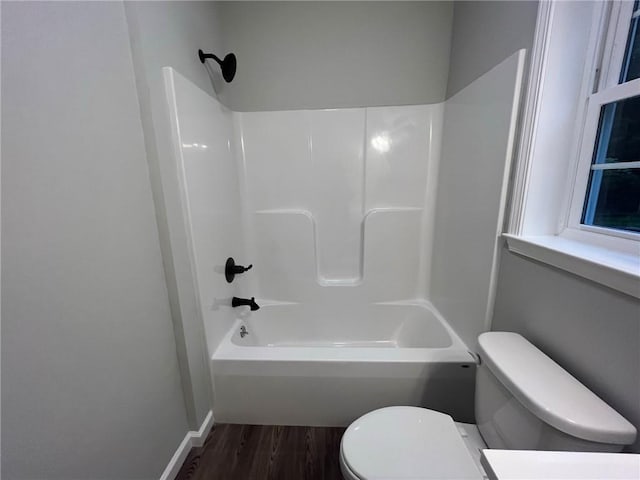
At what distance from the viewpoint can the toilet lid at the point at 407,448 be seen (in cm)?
73

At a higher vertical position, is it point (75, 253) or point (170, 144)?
point (170, 144)

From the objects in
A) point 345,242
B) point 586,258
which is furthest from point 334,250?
point 586,258

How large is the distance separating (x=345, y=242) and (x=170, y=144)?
49.2 inches

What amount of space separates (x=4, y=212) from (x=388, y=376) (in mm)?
1429

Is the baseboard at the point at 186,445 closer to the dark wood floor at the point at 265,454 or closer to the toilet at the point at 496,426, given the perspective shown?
the dark wood floor at the point at 265,454

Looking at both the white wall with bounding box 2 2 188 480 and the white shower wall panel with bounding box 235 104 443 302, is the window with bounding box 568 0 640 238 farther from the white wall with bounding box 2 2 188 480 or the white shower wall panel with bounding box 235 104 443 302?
the white wall with bounding box 2 2 188 480

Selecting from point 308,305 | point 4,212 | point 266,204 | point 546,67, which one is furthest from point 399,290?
point 4,212

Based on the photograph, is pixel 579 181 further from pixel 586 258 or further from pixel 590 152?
pixel 586 258

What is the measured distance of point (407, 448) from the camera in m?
0.80

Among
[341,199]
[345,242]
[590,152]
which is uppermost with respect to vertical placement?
[590,152]

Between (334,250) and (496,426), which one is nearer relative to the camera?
(496,426)

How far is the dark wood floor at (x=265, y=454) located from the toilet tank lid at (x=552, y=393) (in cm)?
90

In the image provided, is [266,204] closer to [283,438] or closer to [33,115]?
[33,115]

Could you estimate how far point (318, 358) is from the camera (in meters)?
1.24
